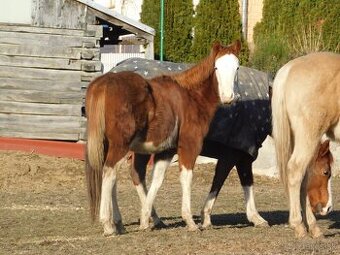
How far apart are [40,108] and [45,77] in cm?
61

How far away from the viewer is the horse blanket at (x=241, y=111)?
10.7m

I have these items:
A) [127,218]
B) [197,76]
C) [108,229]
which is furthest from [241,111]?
[108,229]

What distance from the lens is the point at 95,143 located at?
9094 mm

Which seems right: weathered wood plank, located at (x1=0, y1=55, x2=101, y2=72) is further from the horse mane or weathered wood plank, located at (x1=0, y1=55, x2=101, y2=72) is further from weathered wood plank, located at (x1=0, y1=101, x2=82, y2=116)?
the horse mane

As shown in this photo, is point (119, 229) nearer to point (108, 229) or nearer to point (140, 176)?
point (108, 229)

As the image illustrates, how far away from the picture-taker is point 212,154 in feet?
36.6

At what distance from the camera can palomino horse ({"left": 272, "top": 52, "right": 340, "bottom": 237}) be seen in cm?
941

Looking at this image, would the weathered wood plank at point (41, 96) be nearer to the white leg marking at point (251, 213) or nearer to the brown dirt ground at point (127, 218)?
the brown dirt ground at point (127, 218)

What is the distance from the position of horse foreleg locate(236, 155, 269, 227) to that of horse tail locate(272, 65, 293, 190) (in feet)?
3.60

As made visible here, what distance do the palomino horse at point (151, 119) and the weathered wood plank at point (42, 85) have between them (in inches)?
309

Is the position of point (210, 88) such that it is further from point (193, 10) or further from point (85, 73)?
point (193, 10)

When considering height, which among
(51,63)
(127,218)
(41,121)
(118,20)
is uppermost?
(118,20)

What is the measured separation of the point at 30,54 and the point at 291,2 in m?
12.2

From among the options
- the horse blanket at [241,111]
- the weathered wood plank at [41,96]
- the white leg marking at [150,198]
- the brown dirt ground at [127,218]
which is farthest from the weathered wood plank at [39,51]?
the white leg marking at [150,198]
